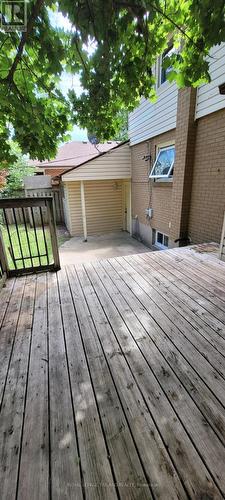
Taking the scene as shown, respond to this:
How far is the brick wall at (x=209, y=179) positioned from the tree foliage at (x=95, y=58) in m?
1.81

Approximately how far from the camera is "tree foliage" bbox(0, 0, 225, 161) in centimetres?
154

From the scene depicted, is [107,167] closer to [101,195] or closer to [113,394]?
[101,195]

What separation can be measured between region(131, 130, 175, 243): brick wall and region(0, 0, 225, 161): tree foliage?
2.99 metres

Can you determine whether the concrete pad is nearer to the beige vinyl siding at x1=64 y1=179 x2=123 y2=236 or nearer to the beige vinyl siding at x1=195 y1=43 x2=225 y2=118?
the beige vinyl siding at x1=64 y1=179 x2=123 y2=236

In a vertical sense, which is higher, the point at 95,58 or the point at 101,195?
the point at 95,58

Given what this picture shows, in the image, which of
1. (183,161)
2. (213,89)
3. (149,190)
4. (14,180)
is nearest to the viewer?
(213,89)

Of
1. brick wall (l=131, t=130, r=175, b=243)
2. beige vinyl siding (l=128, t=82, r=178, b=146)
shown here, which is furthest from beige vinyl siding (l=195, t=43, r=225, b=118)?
brick wall (l=131, t=130, r=175, b=243)

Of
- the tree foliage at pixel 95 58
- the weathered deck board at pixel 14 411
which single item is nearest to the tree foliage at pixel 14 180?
the tree foliage at pixel 95 58

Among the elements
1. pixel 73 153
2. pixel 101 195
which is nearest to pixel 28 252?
pixel 101 195

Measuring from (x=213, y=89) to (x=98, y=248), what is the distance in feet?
16.8

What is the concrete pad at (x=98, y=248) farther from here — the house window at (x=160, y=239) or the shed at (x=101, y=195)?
the shed at (x=101, y=195)

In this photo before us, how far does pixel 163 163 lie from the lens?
580cm

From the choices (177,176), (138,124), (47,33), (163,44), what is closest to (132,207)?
(138,124)

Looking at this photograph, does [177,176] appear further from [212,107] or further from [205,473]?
[205,473]
